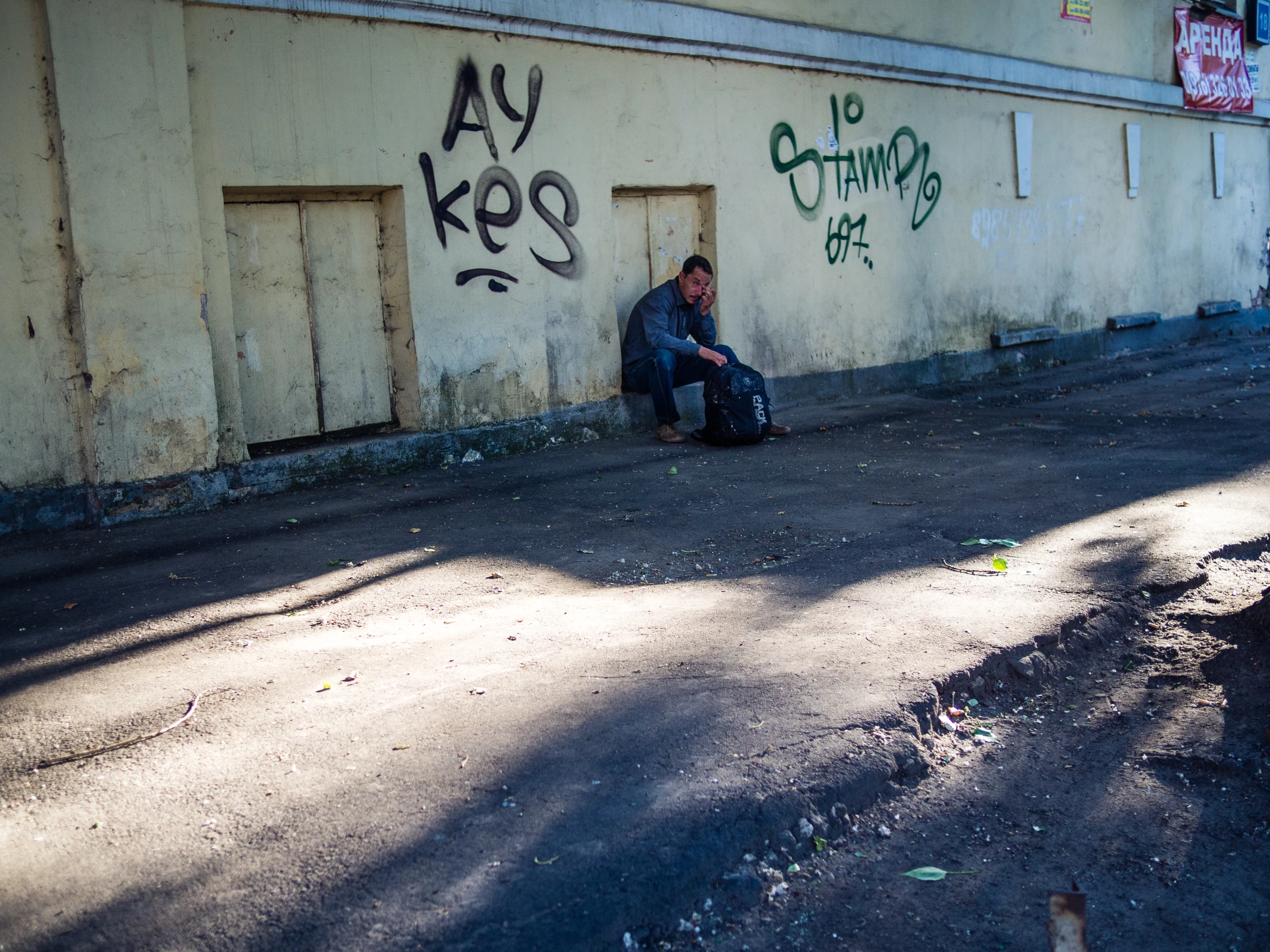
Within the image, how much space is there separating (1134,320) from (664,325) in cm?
832

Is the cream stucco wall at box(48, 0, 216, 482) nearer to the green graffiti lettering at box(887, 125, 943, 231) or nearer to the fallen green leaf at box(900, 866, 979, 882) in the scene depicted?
the fallen green leaf at box(900, 866, 979, 882)

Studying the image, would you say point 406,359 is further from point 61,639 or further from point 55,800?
point 55,800

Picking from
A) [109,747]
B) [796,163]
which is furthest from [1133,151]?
[109,747]

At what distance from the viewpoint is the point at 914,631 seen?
397cm

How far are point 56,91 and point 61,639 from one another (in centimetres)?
295

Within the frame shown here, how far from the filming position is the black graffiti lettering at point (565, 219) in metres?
7.92

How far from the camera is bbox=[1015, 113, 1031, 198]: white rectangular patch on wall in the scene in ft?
39.5

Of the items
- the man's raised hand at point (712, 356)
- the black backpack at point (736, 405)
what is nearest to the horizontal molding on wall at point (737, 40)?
the man's raised hand at point (712, 356)

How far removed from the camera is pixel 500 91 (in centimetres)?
762

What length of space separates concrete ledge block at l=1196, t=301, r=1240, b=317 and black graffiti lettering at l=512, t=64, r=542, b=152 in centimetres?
1126

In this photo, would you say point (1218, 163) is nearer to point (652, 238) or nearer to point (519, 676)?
point (652, 238)

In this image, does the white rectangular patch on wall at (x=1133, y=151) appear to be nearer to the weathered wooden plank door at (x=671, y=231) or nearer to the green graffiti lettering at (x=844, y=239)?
the green graffiti lettering at (x=844, y=239)

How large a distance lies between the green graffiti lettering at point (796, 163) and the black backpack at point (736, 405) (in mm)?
2548

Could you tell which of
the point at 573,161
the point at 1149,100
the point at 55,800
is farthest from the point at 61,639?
the point at 1149,100
